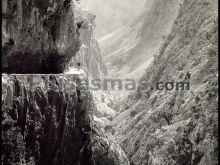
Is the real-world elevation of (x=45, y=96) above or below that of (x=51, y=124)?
above

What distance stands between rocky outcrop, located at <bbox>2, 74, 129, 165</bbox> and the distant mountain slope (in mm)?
69091

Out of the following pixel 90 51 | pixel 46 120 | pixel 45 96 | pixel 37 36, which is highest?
pixel 90 51

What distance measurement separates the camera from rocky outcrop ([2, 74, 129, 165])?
30.7m

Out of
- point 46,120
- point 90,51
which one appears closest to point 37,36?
point 46,120

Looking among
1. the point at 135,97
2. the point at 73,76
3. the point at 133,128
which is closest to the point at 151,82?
the point at 135,97

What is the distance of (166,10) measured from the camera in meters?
120

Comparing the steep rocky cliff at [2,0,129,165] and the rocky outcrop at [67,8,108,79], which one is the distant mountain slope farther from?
the steep rocky cliff at [2,0,129,165]

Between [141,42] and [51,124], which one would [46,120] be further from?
[141,42]

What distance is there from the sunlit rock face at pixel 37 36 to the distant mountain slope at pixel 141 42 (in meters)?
68.4

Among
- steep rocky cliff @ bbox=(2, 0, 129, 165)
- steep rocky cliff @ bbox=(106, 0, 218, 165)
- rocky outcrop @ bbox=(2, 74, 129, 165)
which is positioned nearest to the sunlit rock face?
steep rocky cliff @ bbox=(2, 0, 129, 165)

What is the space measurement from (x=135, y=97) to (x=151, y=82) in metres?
6.52

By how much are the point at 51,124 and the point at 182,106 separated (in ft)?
61.3

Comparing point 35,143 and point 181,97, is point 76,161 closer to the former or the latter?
point 35,143

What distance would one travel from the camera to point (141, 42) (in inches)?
4951
